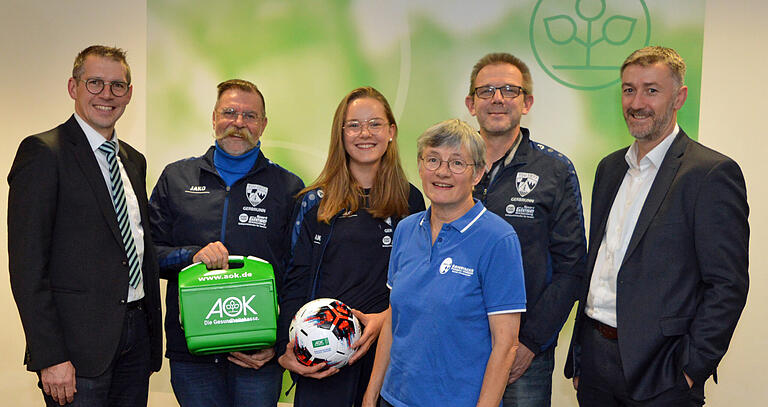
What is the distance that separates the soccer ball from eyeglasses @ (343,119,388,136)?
30.3 inches

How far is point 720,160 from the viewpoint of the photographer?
2.22m

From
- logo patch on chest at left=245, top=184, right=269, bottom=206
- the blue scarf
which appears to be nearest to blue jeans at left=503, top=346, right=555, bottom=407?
logo patch on chest at left=245, top=184, right=269, bottom=206

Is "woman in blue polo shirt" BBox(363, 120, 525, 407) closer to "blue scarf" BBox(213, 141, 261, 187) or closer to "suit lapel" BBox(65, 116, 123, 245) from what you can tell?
"blue scarf" BBox(213, 141, 261, 187)

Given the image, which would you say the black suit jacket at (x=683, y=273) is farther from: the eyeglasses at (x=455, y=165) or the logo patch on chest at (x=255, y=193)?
the logo patch on chest at (x=255, y=193)

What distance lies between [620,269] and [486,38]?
216 centimetres

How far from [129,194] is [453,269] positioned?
5.16 ft

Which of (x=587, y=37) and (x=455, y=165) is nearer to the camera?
(x=455, y=165)

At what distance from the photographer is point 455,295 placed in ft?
6.32

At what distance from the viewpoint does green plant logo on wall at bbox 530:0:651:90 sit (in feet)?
12.7

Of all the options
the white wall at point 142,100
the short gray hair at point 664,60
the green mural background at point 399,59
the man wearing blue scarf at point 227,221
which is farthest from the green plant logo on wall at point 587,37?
the man wearing blue scarf at point 227,221

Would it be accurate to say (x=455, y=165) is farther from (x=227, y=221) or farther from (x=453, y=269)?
(x=227, y=221)

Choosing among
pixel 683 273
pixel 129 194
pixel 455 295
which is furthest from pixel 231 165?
pixel 683 273

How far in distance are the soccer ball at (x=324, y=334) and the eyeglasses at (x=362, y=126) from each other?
2.52 feet

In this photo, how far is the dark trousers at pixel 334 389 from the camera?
99.0 inches
